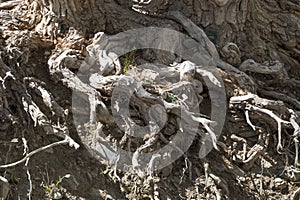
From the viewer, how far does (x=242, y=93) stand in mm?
4141

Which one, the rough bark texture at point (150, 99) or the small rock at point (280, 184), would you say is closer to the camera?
the rough bark texture at point (150, 99)

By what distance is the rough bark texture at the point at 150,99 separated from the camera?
141 inches

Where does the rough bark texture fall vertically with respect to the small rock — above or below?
above

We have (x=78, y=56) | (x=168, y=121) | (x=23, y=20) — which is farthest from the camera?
(x=23, y=20)

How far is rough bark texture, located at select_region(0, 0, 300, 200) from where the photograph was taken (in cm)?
358

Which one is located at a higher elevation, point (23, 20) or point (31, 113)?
point (23, 20)

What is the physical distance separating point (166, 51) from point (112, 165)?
1049mm

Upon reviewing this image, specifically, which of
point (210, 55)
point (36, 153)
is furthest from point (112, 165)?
point (210, 55)

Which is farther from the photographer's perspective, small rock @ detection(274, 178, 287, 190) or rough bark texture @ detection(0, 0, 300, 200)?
small rock @ detection(274, 178, 287, 190)

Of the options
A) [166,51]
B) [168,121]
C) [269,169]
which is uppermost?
[166,51]

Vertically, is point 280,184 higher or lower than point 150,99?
lower

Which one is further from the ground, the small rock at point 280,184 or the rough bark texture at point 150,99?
the rough bark texture at point 150,99

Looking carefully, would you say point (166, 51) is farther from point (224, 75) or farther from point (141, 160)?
point (141, 160)

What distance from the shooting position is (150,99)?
3.80 meters
